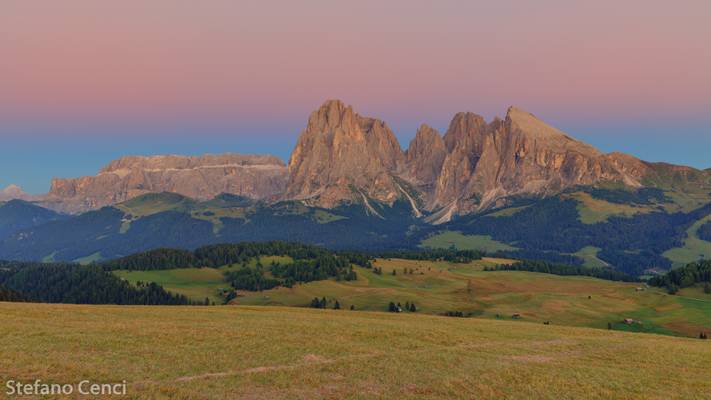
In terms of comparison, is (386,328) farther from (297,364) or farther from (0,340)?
(0,340)

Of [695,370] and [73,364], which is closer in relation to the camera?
[73,364]

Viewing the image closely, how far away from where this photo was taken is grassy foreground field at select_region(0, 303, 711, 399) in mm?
37094

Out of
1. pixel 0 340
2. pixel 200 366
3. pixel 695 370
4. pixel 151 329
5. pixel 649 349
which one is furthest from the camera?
pixel 649 349

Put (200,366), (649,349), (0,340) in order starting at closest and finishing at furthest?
(200,366), (0,340), (649,349)

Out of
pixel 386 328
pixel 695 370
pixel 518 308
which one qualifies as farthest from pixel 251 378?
pixel 518 308

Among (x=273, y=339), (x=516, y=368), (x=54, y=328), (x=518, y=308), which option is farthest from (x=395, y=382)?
(x=518, y=308)

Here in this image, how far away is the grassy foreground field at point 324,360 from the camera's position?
37.1m

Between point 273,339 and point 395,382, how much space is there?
18.9m

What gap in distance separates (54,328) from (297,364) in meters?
29.6

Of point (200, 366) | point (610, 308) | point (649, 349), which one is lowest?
point (610, 308)

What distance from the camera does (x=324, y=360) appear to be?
45875 millimetres

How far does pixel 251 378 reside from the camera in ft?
127

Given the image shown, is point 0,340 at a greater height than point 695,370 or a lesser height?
greater

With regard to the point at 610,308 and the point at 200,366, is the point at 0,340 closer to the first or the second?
the point at 200,366
